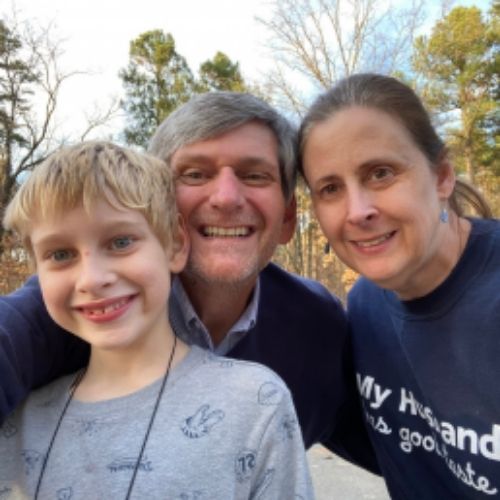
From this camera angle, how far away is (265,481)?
114cm

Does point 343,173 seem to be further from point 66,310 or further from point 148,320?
point 66,310

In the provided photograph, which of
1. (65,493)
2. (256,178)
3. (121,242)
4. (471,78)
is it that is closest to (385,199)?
(256,178)

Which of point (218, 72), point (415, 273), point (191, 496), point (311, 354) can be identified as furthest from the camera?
point (218, 72)

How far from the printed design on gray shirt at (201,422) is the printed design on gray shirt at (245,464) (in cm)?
9

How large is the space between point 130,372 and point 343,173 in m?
0.87

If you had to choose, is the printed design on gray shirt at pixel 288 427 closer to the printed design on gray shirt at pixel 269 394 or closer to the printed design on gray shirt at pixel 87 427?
the printed design on gray shirt at pixel 269 394

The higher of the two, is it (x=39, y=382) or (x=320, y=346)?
(x=39, y=382)

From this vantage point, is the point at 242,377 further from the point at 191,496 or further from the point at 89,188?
the point at 89,188

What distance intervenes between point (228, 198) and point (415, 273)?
0.65 meters

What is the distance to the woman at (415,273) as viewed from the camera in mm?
1451

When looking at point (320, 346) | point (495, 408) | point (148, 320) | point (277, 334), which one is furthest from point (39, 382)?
point (495, 408)

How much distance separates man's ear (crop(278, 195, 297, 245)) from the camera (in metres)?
1.97

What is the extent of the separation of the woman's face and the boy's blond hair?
1.87 ft

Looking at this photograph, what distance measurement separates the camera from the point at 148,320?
127cm
